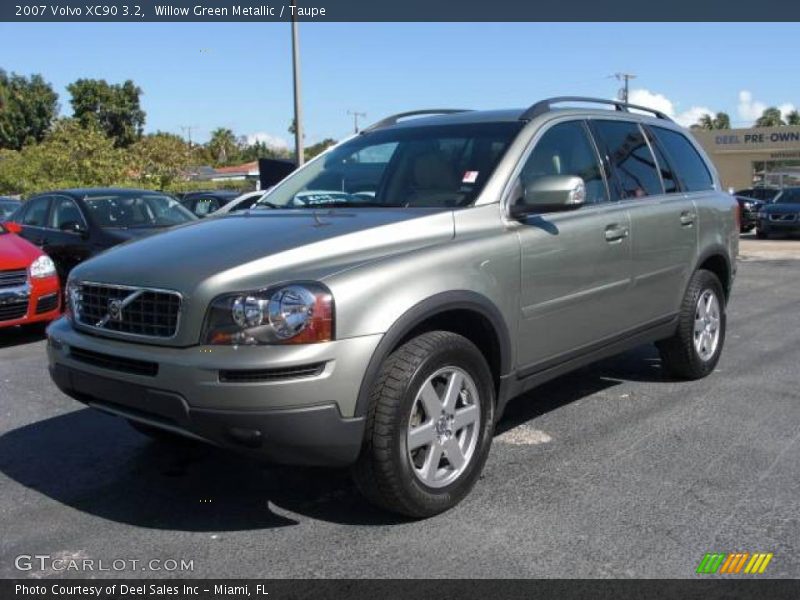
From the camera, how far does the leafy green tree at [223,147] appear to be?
10738 centimetres

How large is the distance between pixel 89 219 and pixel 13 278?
164cm

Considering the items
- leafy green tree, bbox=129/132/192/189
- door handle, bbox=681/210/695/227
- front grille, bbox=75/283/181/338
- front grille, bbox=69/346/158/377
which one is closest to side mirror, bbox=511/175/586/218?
door handle, bbox=681/210/695/227

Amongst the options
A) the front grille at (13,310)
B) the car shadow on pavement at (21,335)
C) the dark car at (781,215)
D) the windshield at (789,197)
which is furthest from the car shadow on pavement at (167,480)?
the windshield at (789,197)

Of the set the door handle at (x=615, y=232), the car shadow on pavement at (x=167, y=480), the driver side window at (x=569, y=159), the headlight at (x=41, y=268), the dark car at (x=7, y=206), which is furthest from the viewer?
the dark car at (x=7, y=206)

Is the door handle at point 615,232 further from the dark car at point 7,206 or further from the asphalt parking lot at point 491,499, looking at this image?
the dark car at point 7,206

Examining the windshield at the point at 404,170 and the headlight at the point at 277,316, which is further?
the windshield at the point at 404,170

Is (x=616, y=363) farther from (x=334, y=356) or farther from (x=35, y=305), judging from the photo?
(x=35, y=305)

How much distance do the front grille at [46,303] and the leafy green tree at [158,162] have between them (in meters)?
28.5

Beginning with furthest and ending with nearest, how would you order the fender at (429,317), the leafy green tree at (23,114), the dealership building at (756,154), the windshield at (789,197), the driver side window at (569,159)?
the leafy green tree at (23,114) < the dealership building at (756,154) < the windshield at (789,197) < the driver side window at (569,159) < the fender at (429,317)

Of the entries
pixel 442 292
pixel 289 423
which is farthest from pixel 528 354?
pixel 289 423

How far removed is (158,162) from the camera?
136 ft

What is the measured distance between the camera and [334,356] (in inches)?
124

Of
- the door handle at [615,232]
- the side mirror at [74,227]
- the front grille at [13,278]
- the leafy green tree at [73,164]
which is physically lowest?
the front grille at [13,278]

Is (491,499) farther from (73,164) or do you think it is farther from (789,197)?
(73,164)
